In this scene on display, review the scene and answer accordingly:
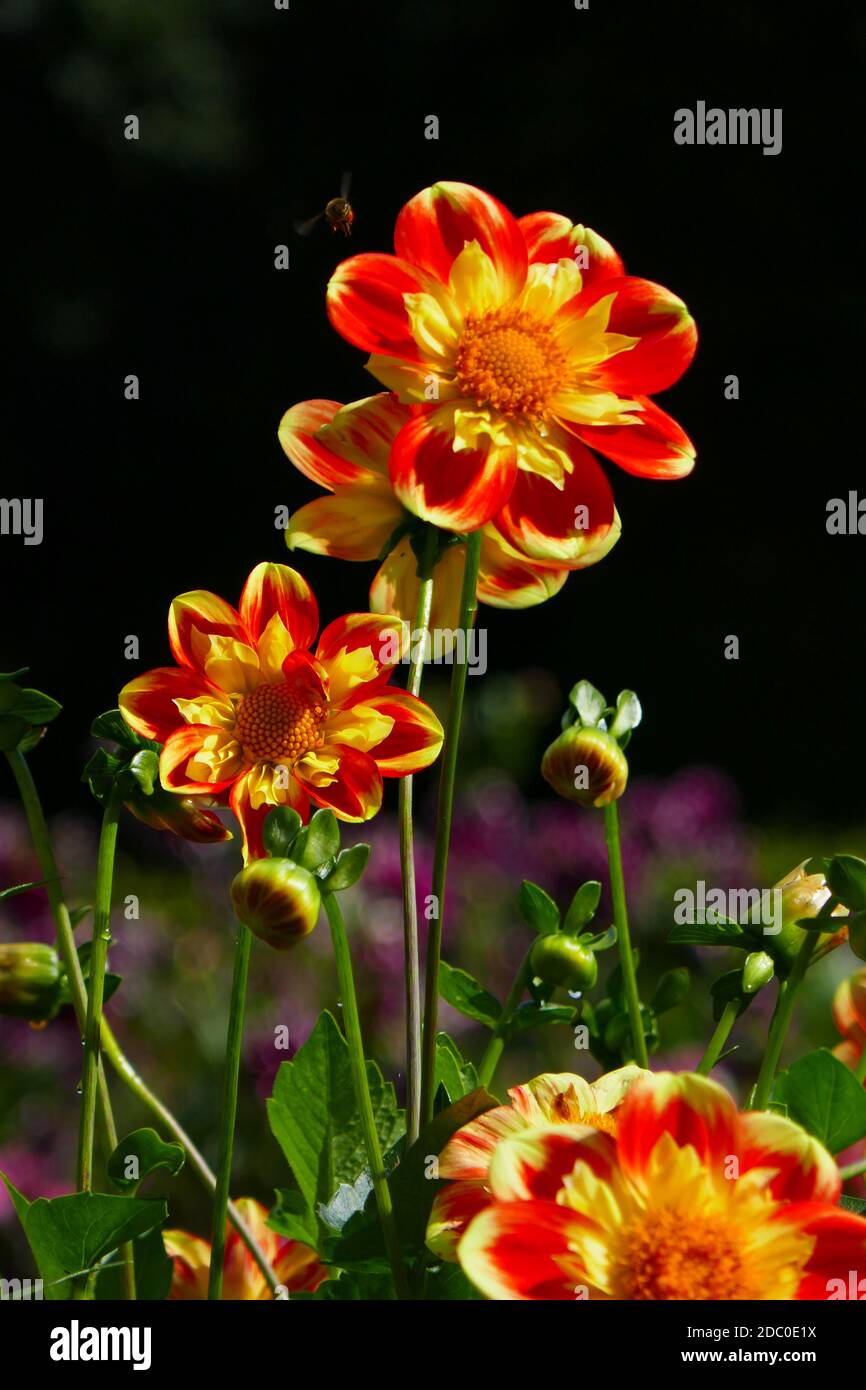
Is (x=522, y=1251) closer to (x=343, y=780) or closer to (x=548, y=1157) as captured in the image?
(x=548, y=1157)

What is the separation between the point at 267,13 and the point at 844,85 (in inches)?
38.6

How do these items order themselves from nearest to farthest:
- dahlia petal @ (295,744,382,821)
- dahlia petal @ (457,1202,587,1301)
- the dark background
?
dahlia petal @ (457,1202,587,1301), dahlia petal @ (295,744,382,821), the dark background

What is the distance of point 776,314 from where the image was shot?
8.54 feet

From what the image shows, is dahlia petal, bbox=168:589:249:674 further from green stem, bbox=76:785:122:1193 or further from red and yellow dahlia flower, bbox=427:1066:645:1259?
red and yellow dahlia flower, bbox=427:1066:645:1259

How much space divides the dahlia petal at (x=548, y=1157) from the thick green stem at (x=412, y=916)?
0.27 feet

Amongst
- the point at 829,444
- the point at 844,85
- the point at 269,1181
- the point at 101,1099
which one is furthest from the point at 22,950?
the point at 844,85

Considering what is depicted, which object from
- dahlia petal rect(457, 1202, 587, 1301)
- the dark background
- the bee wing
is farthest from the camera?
the dark background

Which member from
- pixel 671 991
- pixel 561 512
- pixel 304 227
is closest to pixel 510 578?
pixel 561 512

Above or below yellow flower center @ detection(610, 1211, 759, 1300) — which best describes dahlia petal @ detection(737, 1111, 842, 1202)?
above

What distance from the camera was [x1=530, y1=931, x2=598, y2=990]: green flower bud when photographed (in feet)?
1.50

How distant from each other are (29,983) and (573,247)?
0.27 metres

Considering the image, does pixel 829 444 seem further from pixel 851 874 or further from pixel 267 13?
pixel 851 874

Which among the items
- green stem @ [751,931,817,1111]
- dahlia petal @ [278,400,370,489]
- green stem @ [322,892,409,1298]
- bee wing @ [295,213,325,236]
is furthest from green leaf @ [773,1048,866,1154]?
bee wing @ [295,213,325,236]

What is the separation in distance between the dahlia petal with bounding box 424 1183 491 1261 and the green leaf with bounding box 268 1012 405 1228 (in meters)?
0.08
